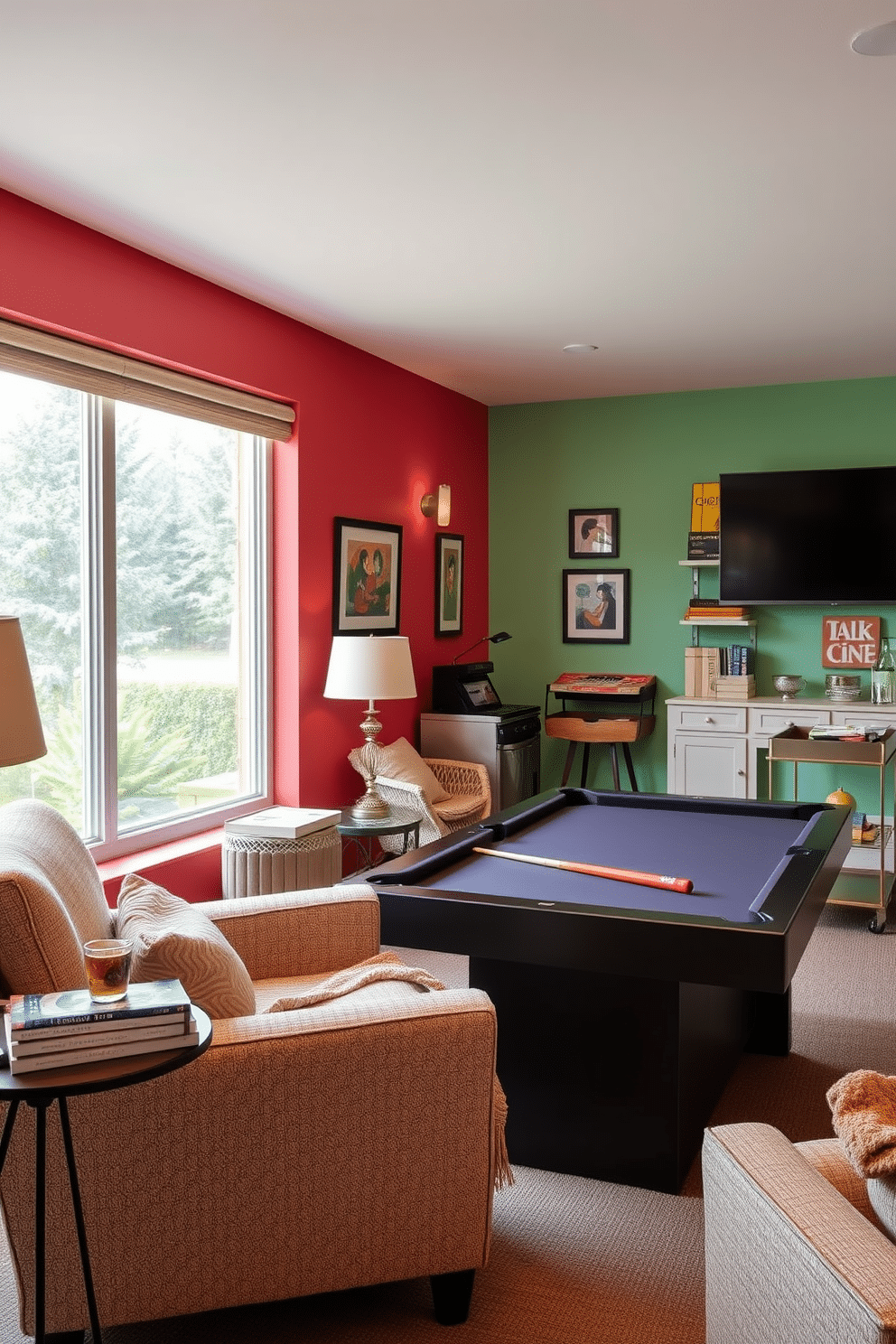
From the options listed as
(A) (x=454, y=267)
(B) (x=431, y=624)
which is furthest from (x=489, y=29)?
(B) (x=431, y=624)

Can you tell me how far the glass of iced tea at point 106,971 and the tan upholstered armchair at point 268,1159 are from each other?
0.19 m

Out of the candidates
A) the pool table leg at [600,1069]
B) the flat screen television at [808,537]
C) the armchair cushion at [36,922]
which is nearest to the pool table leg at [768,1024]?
the pool table leg at [600,1069]

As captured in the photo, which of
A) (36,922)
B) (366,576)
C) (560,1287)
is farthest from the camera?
(366,576)

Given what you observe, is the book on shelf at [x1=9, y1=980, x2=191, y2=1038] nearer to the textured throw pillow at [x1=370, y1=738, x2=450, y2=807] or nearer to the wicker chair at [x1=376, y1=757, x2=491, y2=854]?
the wicker chair at [x1=376, y1=757, x2=491, y2=854]

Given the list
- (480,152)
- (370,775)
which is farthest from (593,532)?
(480,152)

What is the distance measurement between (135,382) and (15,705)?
2354 mm

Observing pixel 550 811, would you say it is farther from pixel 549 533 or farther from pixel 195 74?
pixel 549 533

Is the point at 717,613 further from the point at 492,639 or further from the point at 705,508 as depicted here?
the point at 492,639

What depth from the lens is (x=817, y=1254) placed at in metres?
1.30

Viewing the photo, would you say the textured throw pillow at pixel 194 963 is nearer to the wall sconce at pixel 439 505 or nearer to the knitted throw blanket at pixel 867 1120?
the knitted throw blanket at pixel 867 1120

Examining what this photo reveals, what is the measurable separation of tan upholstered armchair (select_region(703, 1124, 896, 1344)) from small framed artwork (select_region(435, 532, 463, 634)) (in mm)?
4857

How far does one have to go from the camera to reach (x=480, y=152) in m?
3.12

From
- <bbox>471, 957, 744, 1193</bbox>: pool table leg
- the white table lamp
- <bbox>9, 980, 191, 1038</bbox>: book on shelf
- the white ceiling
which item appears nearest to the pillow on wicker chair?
the white table lamp

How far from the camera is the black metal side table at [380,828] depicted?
182 inches
